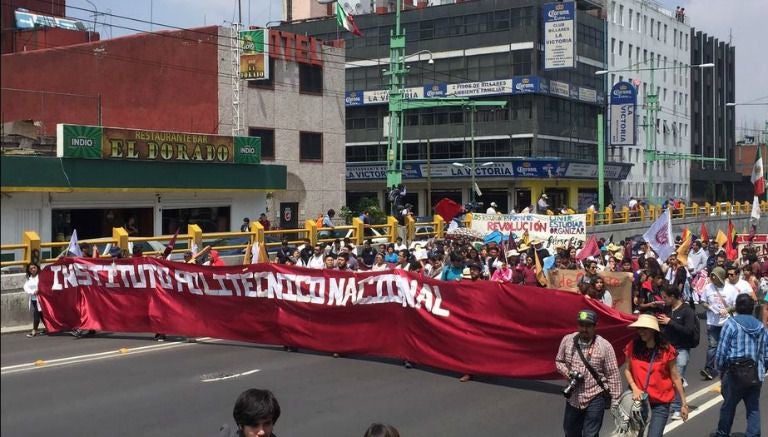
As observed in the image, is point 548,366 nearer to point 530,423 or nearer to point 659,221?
point 530,423

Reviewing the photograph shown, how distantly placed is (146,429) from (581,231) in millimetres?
19474

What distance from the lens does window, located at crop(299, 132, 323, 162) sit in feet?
130

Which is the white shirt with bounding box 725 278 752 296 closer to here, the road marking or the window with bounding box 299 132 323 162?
the road marking

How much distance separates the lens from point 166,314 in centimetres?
1512

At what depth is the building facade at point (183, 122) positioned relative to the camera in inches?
1169

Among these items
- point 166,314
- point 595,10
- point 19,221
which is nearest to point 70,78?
point 19,221

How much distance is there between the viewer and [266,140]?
124ft

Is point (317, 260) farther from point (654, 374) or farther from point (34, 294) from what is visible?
point (654, 374)

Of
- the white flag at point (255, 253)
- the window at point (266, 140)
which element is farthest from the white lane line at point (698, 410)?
the window at point (266, 140)

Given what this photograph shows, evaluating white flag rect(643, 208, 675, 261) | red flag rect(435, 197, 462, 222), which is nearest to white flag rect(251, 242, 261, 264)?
white flag rect(643, 208, 675, 261)

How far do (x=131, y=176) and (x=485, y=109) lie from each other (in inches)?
1484

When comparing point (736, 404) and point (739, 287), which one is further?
point (739, 287)

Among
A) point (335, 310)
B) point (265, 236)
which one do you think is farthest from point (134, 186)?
point (335, 310)

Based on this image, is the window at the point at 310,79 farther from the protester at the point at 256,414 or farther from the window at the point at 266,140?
the protester at the point at 256,414
